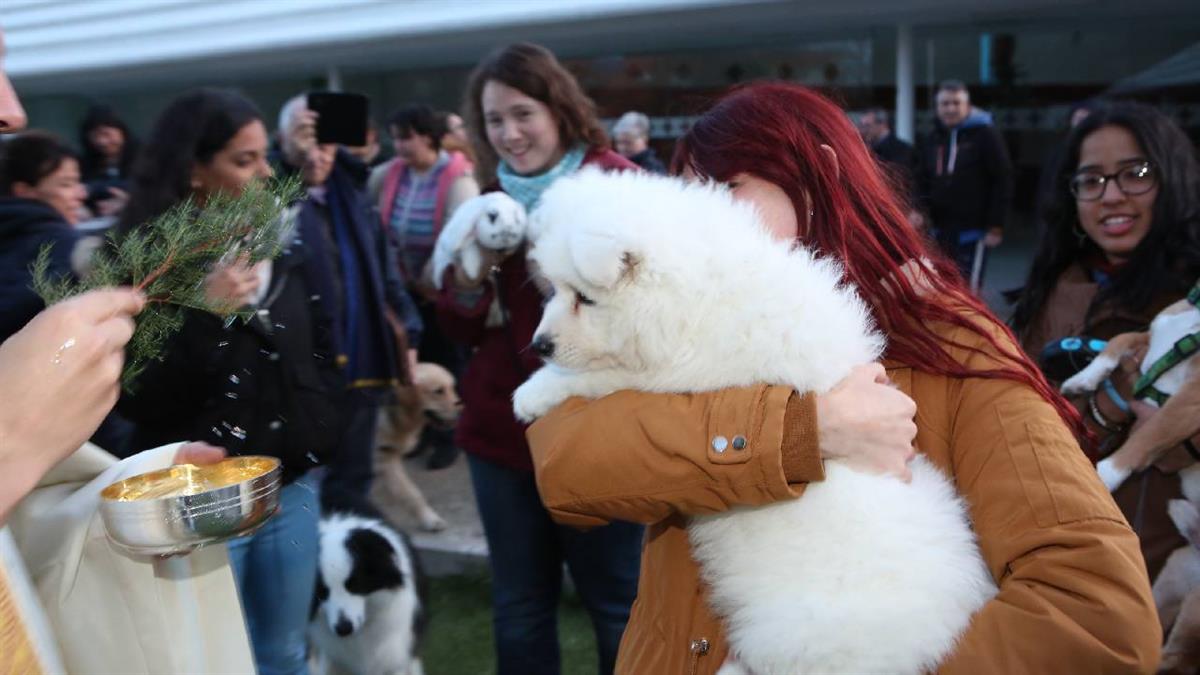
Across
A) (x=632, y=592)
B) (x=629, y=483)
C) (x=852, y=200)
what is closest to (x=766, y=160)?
(x=852, y=200)

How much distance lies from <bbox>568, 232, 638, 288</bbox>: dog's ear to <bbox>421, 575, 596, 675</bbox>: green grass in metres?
2.68

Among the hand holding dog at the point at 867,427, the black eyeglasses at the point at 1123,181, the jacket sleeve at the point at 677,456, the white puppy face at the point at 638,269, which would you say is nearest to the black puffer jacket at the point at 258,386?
the white puppy face at the point at 638,269

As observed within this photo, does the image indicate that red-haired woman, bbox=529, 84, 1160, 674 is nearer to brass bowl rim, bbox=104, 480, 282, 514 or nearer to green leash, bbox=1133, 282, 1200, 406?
brass bowl rim, bbox=104, 480, 282, 514

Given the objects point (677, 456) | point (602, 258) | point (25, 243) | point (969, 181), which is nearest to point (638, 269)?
point (602, 258)

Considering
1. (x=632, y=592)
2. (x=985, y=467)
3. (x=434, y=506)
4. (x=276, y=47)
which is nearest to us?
(x=985, y=467)

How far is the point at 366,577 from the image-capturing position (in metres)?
3.70

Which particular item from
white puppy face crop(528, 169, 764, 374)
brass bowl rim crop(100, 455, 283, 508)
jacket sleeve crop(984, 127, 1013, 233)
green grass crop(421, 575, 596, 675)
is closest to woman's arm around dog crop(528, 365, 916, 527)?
white puppy face crop(528, 169, 764, 374)

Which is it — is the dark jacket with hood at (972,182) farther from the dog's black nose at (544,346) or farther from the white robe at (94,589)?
the white robe at (94,589)

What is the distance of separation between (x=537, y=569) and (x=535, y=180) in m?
1.40

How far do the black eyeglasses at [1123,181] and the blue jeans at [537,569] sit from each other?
1931 mm

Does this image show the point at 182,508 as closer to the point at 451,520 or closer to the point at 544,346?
the point at 544,346

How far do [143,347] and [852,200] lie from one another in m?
1.29

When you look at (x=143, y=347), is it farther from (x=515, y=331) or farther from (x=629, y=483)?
(x=515, y=331)

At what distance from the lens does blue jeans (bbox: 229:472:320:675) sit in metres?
2.94
